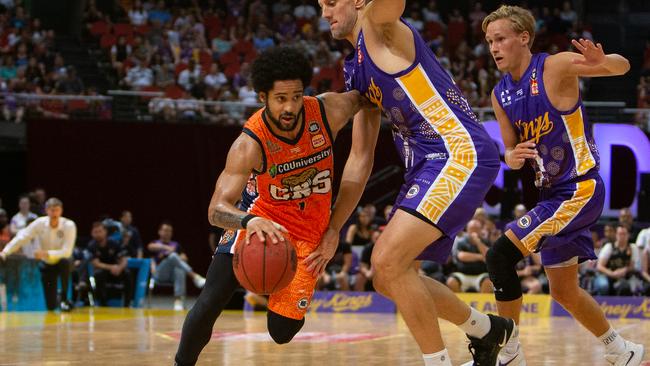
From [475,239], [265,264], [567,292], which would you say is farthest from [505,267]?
[475,239]

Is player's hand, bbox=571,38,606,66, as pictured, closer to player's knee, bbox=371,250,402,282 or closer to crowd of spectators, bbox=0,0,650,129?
player's knee, bbox=371,250,402,282

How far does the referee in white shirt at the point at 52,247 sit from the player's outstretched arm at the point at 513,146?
8.62 meters

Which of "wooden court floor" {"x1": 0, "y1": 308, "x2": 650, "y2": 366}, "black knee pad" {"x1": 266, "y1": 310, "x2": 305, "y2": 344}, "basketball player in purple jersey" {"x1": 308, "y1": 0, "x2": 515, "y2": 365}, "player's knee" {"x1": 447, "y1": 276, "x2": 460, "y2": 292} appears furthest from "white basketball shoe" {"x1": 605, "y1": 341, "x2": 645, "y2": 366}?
"player's knee" {"x1": 447, "y1": 276, "x2": 460, "y2": 292}

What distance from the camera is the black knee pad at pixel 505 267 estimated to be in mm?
6047

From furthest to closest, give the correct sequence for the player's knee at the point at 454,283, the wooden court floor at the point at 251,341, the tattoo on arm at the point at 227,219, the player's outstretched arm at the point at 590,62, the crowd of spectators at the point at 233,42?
the crowd of spectators at the point at 233,42
the player's knee at the point at 454,283
the wooden court floor at the point at 251,341
the player's outstretched arm at the point at 590,62
the tattoo on arm at the point at 227,219

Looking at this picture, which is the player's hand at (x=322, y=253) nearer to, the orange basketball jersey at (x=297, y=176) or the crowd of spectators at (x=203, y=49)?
the orange basketball jersey at (x=297, y=176)

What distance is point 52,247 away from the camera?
13.5 m

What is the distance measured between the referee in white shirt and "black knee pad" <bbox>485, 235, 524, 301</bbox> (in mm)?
8490

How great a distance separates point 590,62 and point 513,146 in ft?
2.50

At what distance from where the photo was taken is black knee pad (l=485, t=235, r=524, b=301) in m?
6.05

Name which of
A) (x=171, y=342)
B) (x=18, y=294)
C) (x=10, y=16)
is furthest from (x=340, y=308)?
(x=10, y=16)

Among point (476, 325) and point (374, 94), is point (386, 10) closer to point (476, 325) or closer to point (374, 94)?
point (374, 94)

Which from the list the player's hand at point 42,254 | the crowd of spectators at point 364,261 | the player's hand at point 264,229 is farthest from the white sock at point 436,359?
the player's hand at point 42,254

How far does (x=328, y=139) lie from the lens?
5.37 metres
